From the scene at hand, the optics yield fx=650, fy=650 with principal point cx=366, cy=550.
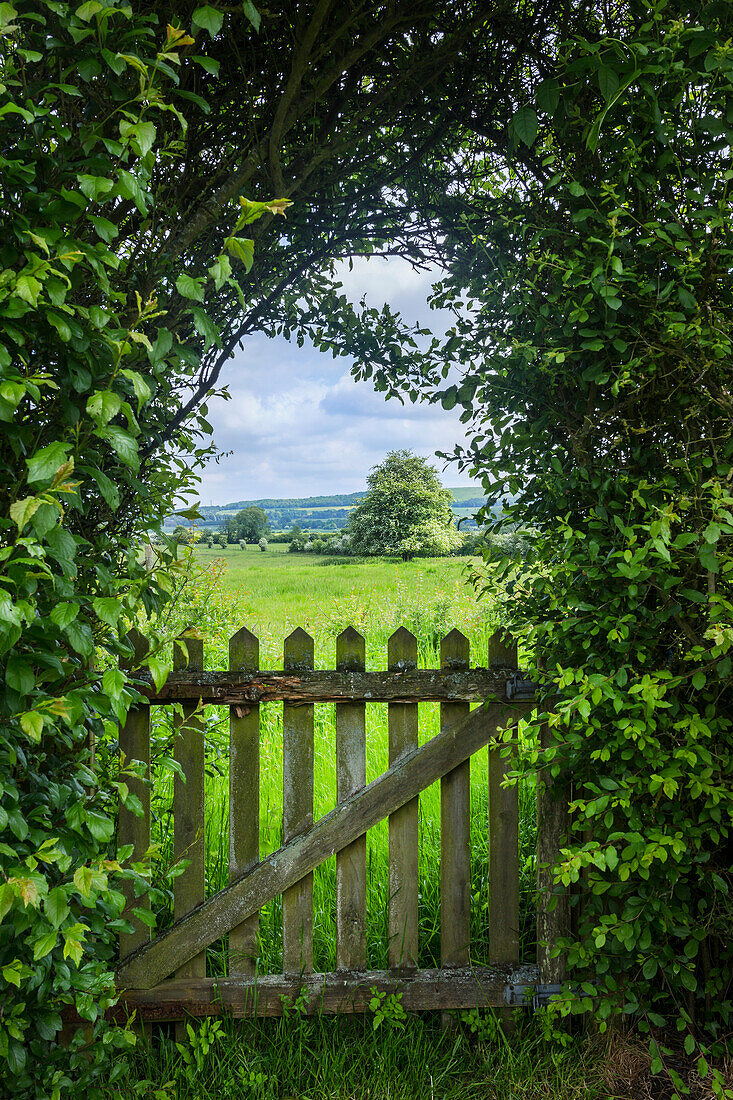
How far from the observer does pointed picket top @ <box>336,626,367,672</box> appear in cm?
231

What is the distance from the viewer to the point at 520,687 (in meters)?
2.34

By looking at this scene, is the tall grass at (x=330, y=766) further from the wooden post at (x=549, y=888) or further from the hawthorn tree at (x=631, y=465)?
the hawthorn tree at (x=631, y=465)

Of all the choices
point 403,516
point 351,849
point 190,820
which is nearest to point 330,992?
point 351,849

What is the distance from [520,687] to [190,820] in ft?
4.15

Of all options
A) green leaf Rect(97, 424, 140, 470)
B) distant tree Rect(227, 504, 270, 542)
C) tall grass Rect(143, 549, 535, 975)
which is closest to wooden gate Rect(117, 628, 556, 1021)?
tall grass Rect(143, 549, 535, 975)

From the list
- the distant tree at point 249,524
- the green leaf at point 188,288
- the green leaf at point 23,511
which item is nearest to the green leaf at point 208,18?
the green leaf at point 188,288

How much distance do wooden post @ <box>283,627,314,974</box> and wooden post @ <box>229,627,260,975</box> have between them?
0.11 metres

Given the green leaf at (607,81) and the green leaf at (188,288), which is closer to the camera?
the green leaf at (188,288)

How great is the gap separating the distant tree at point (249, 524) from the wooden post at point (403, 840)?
1274 cm

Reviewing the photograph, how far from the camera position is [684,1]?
5.84 ft

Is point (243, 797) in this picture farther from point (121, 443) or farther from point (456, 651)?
point (121, 443)

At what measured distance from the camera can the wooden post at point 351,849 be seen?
7.57ft

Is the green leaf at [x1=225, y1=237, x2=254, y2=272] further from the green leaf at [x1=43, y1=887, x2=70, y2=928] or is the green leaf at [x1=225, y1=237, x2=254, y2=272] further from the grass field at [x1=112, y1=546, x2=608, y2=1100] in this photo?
the green leaf at [x1=43, y1=887, x2=70, y2=928]

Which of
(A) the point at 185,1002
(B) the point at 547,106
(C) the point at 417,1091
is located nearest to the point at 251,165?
(B) the point at 547,106
